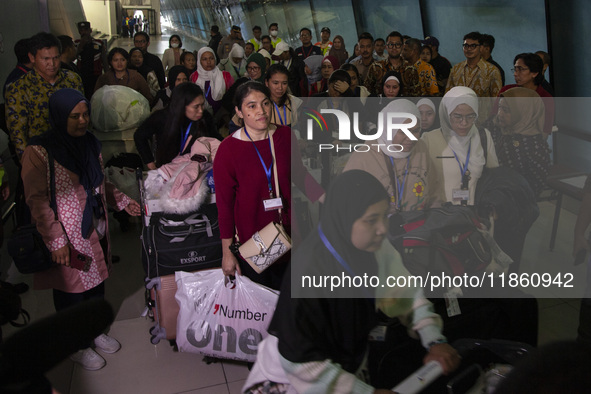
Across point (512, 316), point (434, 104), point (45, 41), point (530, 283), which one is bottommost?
point (530, 283)

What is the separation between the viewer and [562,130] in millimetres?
6504

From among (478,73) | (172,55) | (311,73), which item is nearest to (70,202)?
(478,73)

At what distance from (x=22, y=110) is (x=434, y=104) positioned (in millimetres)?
3124

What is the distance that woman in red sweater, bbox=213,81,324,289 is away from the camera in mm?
2643

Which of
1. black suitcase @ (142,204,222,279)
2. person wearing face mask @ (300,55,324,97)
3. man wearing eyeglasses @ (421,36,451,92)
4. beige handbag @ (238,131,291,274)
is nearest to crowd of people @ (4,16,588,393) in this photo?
beige handbag @ (238,131,291,274)

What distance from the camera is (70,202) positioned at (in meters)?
2.77

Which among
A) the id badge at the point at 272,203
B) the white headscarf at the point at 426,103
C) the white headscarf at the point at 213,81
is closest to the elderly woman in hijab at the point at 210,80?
the white headscarf at the point at 213,81

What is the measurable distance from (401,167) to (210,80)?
324cm

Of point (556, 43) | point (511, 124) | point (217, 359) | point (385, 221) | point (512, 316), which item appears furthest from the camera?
point (556, 43)

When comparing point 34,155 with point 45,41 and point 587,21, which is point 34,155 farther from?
point 587,21

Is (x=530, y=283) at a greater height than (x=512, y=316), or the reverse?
(x=512, y=316)

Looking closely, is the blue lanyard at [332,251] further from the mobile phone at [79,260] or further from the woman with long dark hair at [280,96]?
the woman with long dark hair at [280,96]

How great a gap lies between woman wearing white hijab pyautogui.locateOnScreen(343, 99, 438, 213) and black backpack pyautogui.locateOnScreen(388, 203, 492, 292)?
0.71ft

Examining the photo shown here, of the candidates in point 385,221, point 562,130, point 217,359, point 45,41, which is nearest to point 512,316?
point 385,221
